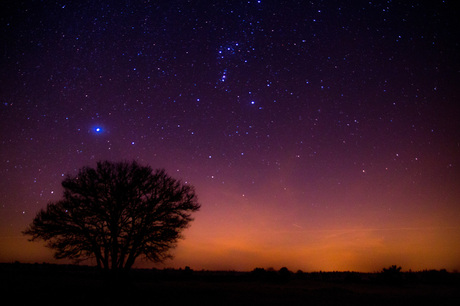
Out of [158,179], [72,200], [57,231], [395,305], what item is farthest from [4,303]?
[395,305]

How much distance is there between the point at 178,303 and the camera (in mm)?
13539

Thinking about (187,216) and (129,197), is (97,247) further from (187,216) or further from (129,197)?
(187,216)

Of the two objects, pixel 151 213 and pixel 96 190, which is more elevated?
pixel 96 190

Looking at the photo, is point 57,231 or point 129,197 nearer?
point 57,231

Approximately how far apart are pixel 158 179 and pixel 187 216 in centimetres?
306

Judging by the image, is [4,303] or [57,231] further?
[57,231]

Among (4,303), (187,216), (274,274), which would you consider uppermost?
(187,216)

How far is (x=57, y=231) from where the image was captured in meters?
15.5

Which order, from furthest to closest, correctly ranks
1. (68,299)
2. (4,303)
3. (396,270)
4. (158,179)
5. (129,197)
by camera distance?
(396,270), (158,179), (129,197), (68,299), (4,303)

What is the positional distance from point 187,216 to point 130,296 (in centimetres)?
545

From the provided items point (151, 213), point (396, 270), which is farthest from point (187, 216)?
point (396, 270)

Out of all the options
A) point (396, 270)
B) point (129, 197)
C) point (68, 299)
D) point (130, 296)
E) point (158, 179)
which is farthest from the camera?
point (396, 270)

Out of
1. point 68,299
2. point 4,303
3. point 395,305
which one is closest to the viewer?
point 4,303

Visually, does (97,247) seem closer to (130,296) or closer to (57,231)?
(57,231)
